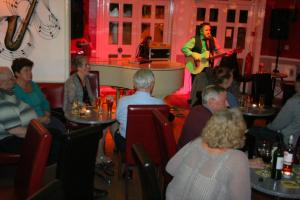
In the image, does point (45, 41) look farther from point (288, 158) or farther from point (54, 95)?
point (288, 158)

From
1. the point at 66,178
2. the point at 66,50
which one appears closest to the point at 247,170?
the point at 66,178

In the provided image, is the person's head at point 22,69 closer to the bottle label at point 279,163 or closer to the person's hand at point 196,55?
the bottle label at point 279,163

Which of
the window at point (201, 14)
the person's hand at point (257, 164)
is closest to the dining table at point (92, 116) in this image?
the person's hand at point (257, 164)

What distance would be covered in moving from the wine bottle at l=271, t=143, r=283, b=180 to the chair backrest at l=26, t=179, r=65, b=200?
4.77 ft

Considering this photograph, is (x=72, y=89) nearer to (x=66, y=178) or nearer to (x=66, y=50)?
(x=66, y=50)

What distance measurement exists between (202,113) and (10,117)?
1682 millimetres

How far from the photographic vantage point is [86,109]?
3.85m

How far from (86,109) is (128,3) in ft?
14.7

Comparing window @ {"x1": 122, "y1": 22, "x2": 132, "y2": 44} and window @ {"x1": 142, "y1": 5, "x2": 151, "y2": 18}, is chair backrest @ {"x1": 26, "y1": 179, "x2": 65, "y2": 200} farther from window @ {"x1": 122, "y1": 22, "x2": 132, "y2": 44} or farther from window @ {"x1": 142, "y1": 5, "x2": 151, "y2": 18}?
window @ {"x1": 142, "y1": 5, "x2": 151, "y2": 18}

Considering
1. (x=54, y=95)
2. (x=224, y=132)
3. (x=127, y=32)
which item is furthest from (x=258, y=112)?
(x=127, y=32)

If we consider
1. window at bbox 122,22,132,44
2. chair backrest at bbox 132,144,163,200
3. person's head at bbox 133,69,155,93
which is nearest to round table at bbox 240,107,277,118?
person's head at bbox 133,69,155,93

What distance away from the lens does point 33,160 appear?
220cm

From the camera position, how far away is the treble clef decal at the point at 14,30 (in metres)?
4.50

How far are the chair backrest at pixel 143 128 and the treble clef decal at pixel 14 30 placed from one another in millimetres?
2254
